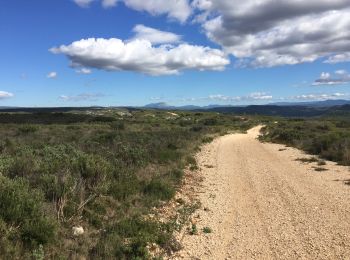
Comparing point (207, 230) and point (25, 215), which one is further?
point (207, 230)

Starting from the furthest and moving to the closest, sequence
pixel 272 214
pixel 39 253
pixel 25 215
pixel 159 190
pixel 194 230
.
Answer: pixel 159 190 < pixel 272 214 < pixel 194 230 < pixel 25 215 < pixel 39 253

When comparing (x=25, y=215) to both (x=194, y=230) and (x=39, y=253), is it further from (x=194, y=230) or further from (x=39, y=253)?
(x=194, y=230)

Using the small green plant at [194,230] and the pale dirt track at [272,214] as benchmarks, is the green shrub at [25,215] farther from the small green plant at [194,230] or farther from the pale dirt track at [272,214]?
the small green plant at [194,230]

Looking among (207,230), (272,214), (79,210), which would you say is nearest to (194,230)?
(207,230)

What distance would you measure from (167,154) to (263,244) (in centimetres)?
1167

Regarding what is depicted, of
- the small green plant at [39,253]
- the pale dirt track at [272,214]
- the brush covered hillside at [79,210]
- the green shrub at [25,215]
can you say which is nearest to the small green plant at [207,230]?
the pale dirt track at [272,214]

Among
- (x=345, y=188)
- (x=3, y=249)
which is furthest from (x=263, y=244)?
(x=345, y=188)

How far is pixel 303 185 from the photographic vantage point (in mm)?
14312

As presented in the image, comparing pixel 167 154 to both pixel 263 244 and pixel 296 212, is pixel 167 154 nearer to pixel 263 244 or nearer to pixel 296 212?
pixel 296 212

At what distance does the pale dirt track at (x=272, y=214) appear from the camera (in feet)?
26.0

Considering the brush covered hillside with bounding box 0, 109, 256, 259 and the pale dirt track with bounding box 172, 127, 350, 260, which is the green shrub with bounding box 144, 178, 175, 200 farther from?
the pale dirt track with bounding box 172, 127, 350, 260

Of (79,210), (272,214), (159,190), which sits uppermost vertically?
(79,210)

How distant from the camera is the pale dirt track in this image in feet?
26.0

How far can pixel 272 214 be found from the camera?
10477 mm
